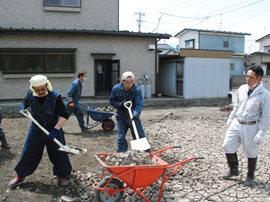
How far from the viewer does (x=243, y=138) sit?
408cm

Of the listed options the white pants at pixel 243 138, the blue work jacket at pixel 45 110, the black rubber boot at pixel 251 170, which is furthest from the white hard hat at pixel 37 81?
the black rubber boot at pixel 251 170

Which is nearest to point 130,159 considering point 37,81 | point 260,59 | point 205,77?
point 37,81

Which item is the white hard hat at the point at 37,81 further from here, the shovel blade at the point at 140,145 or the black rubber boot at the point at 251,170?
the black rubber boot at the point at 251,170

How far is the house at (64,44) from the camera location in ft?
39.8

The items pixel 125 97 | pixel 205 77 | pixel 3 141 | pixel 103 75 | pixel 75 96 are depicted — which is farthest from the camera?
pixel 103 75

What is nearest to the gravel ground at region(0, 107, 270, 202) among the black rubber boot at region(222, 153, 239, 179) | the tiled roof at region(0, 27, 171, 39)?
the black rubber boot at region(222, 153, 239, 179)

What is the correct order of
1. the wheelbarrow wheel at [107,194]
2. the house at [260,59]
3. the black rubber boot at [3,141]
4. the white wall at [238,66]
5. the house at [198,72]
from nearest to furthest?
the wheelbarrow wheel at [107,194], the black rubber boot at [3,141], the house at [198,72], the house at [260,59], the white wall at [238,66]

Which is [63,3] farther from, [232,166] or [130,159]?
[232,166]

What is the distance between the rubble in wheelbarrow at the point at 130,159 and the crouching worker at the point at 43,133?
3.07 ft

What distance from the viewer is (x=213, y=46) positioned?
3528 cm

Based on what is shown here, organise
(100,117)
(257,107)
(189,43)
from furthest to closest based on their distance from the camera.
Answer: (189,43) → (100,117) → (257,107)

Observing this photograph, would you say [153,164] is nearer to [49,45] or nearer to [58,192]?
[58,192]

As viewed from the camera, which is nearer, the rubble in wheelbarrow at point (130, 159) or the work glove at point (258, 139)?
the rubble in wheelbarrow at point (130, 159)

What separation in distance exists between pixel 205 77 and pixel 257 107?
1100 cm
